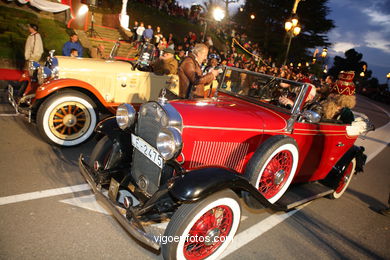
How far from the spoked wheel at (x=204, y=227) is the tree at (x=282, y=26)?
107ft

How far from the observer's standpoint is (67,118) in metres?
4.15

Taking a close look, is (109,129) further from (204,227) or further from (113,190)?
(204,227)

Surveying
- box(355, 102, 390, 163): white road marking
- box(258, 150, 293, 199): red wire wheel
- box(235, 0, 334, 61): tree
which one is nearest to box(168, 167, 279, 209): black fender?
box(258, 150, 293, 199): red wire wheel

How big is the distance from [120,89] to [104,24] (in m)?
→ 15.9

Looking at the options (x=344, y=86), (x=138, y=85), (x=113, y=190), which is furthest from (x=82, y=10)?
(x=113, y=190)

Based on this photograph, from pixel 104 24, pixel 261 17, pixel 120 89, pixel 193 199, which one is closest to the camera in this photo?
pixel 193 199

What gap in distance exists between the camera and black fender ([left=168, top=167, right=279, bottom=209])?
1.88 m

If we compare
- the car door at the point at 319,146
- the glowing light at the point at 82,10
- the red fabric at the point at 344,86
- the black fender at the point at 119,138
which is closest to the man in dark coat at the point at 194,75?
the car door at the point at 319,146

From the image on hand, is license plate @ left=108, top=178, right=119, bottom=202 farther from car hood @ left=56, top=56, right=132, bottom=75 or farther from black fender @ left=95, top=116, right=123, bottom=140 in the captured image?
car hood @ left=56, top=56, right=132, bottom=75

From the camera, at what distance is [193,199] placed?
187 cm

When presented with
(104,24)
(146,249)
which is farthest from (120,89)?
(104,24)

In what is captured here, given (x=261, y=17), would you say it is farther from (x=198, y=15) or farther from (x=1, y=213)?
(x=1, y=213)

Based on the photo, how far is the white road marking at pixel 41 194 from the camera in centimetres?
269

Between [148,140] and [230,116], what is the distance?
2.91ft
